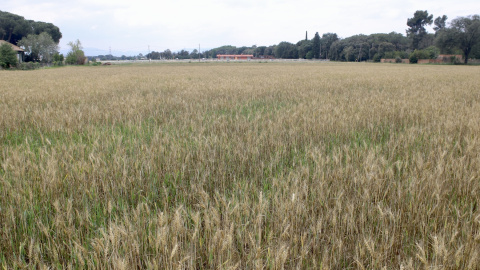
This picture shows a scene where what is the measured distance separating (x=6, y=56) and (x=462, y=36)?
9839cm

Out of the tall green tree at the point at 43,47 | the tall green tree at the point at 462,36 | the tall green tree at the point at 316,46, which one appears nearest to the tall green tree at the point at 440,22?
the tall green tree at the point at 316,46

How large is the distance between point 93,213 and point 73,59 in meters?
87.4

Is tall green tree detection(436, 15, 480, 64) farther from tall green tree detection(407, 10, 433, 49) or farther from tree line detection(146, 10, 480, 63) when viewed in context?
tall green tree detection(407, 10, 433, 49)

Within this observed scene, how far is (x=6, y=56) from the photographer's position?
44438 mm

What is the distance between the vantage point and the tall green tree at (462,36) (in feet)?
239

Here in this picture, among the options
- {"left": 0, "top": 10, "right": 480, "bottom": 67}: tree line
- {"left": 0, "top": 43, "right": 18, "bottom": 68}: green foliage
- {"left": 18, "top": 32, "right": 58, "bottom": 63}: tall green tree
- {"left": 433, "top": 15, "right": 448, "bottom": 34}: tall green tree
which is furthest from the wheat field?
{"left": 433, "top": 15, "right": 448, "bottom": 34}: tall green tree

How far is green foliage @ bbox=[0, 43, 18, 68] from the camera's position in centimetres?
4391

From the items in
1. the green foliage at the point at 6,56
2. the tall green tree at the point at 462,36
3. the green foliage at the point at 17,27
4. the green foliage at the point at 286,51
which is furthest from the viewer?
the green foliage at the point at 286,51

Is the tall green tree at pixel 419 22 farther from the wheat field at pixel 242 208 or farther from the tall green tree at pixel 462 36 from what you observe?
the wheat field at pixel 242 208

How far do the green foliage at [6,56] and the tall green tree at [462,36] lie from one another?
94507mm

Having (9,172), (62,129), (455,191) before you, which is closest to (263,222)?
(455,191)

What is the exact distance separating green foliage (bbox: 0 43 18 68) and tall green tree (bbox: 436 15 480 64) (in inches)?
3721

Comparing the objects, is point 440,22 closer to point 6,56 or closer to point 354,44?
point 354,44

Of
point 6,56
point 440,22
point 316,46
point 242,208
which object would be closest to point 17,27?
point 6,56
